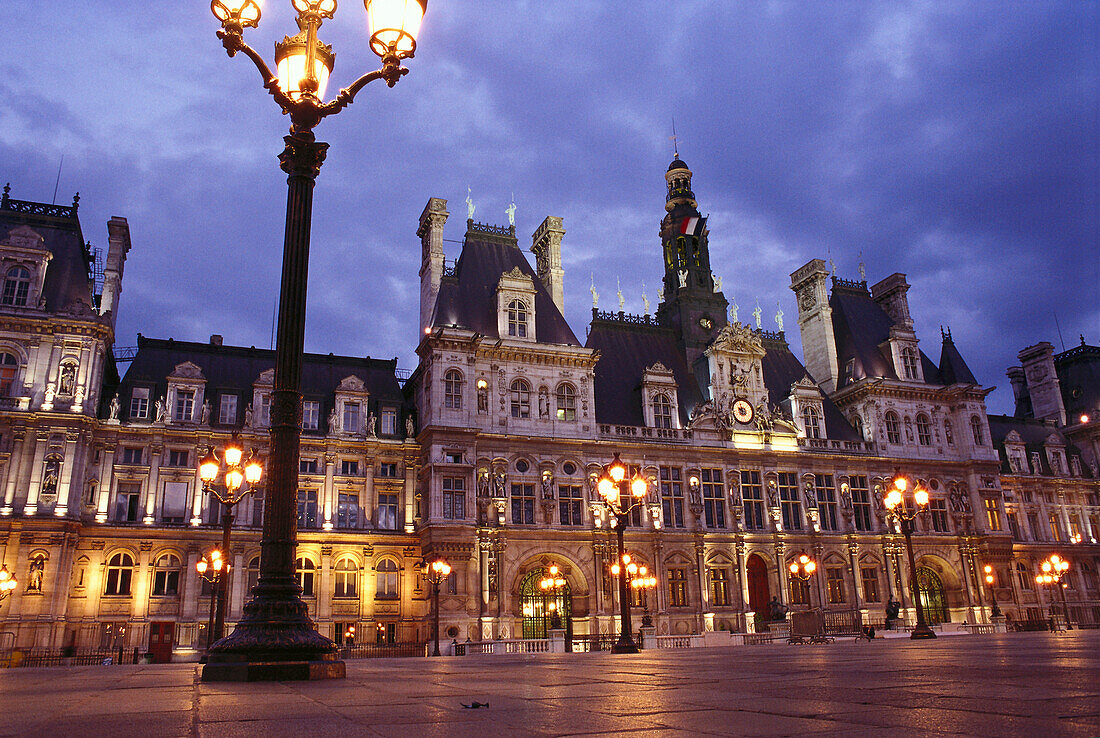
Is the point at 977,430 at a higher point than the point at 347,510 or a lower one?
higher

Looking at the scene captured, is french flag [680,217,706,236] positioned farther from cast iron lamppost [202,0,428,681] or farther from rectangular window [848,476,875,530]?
cast iron lamppost [202,0,428,681]

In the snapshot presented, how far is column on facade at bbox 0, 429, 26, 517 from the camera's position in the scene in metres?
35.4

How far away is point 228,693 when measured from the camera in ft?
24.2

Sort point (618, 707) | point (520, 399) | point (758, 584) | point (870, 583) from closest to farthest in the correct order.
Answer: point (618, 707), point (520, 399), point (758, 584), point (870, 583)

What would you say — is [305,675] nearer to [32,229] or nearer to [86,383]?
[86,383]

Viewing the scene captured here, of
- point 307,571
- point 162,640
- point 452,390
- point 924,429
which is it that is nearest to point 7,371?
point 162,640

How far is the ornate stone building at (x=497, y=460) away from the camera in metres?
37.4

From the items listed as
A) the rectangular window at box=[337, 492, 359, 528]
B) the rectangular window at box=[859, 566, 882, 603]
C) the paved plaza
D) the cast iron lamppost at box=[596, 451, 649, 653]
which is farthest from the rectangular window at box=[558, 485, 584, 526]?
the paved plaza

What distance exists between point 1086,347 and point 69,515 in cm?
7204

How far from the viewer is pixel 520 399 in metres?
43.8

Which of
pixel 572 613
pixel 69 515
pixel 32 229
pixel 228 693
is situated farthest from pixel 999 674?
pixel 32 229

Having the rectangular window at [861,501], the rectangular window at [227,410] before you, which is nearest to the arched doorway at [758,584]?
the rectangular window at [861,501]

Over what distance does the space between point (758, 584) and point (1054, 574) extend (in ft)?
70.4

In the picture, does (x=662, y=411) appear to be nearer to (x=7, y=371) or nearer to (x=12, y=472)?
(x=12, y=472)
